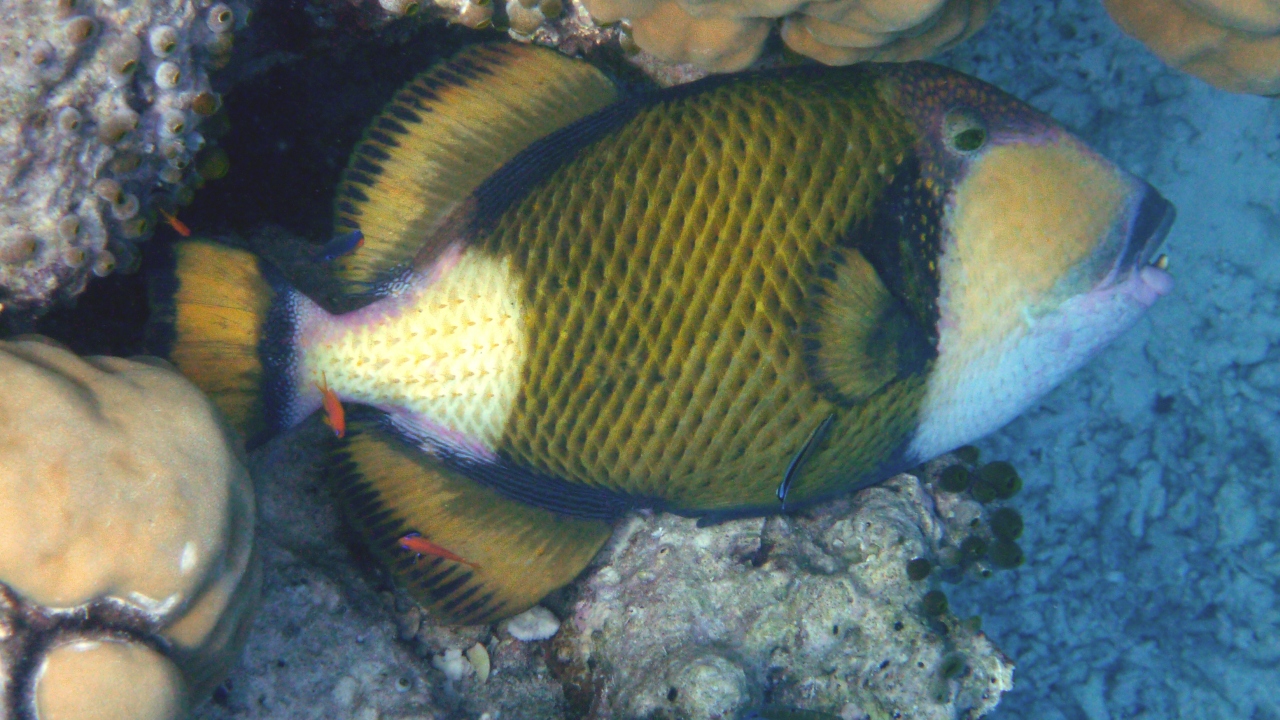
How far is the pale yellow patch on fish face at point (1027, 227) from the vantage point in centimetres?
184

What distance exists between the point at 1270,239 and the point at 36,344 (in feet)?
17.2

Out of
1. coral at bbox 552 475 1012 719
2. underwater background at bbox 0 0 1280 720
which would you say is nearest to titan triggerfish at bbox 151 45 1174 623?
coral at bbox 552 475 1012 719

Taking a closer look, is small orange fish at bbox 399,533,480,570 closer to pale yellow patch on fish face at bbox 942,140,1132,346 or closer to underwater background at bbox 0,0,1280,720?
pale yellow patch on fish face at bbox 942,140,1132,346

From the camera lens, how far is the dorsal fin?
2.02 metres

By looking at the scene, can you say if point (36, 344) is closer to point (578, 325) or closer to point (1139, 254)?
point (578, 325)

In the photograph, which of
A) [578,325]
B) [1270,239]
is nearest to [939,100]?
[578,325]

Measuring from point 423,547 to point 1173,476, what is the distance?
4237 millimetres

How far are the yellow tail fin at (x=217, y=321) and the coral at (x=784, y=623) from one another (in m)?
1.27

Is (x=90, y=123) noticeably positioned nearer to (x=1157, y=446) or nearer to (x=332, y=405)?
(x=332, y=405)

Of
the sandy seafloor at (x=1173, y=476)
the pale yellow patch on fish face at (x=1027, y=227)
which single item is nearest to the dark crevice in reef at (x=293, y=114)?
the pale yellow patch on fish face at (x=1027, y=227)

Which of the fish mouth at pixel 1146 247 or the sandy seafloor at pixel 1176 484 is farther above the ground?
the fish mouth at pixel 1146 247

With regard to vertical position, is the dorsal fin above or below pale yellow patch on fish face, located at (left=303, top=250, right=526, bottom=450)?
above

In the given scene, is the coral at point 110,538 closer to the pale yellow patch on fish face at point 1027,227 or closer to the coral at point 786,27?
the coral at point 786,27

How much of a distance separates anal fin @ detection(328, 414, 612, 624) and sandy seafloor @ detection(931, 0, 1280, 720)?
100.0 inches
